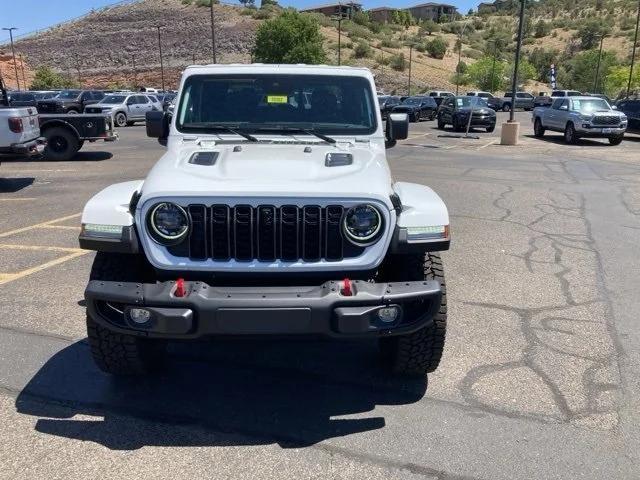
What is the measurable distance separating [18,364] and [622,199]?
10.1m

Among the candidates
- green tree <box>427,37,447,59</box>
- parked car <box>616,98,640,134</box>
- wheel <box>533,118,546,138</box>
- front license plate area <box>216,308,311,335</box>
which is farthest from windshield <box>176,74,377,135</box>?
green tree <box>427,37,447,59</box>

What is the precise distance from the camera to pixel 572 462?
311 cm

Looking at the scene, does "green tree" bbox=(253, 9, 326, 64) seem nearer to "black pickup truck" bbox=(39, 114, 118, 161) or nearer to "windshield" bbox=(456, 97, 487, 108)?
"windshield" bbox=(456, 97, 487, 108)

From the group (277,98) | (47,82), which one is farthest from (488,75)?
(277,98)

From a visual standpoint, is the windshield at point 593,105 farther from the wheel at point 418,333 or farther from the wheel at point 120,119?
the wheel at point 418,333

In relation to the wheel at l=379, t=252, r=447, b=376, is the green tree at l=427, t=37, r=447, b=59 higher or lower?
higher

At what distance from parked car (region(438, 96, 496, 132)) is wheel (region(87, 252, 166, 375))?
80.7 feet

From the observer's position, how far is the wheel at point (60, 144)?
15.9m

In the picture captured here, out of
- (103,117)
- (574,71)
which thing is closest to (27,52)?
(574,71)

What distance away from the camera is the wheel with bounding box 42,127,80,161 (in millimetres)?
15922

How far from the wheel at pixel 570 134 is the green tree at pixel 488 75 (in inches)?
2144

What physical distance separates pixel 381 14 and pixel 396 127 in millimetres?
145594

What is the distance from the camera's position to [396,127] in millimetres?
5125

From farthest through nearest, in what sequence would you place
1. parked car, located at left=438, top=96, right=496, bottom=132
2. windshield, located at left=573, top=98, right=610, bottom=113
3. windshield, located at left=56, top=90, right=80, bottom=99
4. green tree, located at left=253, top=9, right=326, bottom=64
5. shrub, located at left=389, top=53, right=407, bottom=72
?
shrub, located at left=389, top=53, right=407, bottom=72, green tree, located at left=253, top=9, right=326, bottom=64, windshield, located at left=56, top=90, right=80, bottom=99, parked car, located at left=438, top=96, right=496, bottom=132, windshield, located at left=573, top=98, right=610, bottom=113
